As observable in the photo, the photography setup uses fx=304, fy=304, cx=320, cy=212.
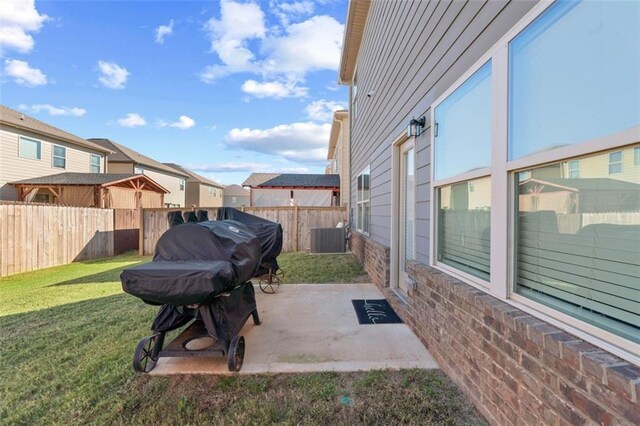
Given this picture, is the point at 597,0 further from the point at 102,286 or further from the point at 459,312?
the point at 102,286

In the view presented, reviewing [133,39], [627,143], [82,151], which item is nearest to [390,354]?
[627,143]

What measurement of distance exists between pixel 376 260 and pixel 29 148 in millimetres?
18068

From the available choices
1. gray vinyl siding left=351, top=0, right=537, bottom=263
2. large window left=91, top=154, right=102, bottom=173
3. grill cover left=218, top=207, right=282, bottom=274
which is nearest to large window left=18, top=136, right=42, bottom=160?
large window left=91, top=154, right=102, bottom=173

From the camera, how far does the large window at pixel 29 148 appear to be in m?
14.2

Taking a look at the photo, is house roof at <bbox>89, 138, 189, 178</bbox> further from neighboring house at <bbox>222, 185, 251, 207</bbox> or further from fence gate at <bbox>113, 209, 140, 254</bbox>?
neighboring house at <bbox>222, 185, 251, 207</bbox>

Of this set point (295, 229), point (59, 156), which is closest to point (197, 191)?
point (59, 156)

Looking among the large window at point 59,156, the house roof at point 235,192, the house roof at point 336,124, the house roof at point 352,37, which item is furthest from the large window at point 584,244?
the house roof at point 235,192

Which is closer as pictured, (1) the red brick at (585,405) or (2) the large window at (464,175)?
(1) the red brick at (585,405)

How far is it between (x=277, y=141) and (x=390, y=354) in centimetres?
4581

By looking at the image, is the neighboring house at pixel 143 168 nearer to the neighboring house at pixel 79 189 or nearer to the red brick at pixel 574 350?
the neighboring house at pixel 79 189

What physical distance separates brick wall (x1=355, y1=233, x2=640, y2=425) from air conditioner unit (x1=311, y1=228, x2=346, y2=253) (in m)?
7.21

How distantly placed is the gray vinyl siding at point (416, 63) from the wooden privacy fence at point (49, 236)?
9039mm

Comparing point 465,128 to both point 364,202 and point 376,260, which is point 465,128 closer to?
point 376,260

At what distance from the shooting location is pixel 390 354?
3.01m
